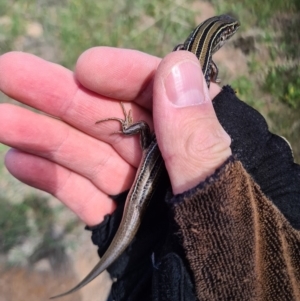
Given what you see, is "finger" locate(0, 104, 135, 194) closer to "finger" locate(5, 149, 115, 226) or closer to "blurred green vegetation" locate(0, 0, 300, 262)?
"finger" locate(5, 149, 115, 226)

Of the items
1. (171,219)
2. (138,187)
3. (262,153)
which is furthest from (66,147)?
(262,153)

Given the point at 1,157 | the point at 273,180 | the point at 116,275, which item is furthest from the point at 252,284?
the point at 1,157

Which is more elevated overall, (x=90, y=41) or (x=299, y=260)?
(x=299, y=260)

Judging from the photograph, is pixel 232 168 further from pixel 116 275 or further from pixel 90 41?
pixel 90 41

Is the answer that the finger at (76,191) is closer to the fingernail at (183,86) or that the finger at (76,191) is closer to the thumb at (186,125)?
the thumb at (186,125)

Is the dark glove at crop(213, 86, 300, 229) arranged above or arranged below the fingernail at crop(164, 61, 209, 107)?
below

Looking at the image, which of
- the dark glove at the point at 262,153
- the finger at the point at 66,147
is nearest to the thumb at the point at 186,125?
the dark glove at the point at 262,153

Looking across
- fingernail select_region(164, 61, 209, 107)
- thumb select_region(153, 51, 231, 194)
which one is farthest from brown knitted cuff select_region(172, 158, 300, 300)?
fingernail select_region(164, 61, 209, 107)
